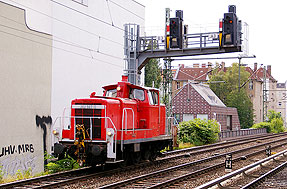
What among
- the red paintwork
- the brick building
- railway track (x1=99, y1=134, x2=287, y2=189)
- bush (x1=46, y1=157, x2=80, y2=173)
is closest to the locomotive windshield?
the red paintwork

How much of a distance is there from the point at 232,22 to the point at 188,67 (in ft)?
214

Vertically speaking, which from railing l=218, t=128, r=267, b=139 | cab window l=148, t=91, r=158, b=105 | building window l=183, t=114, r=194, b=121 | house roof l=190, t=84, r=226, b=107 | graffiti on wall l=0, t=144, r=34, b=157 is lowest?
railing l=218, t=128, r=267, b=139

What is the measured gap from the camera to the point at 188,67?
8081 centimetres

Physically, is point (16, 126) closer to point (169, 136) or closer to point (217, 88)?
point (169, 136)

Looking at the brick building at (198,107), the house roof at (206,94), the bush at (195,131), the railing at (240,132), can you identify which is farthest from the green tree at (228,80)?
the bush at (195,131)

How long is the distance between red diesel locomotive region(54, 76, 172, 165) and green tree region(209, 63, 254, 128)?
47030mm

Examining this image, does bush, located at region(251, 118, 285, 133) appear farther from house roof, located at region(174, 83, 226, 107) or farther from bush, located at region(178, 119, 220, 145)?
bush, located at region(178, 119, 220, 145)

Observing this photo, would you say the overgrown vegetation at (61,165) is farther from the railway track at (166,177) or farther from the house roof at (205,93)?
the house roof at (205,93)

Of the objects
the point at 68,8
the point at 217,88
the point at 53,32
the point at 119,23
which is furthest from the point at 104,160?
the point at 217,88

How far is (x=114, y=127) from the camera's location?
40.7 ft

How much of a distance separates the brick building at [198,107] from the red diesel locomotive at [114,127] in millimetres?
32052

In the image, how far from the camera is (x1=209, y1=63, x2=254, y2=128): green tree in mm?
60281

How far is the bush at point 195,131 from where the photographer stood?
26.4 m

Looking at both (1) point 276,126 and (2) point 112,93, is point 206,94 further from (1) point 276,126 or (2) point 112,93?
(2) point 112,93
